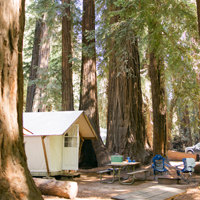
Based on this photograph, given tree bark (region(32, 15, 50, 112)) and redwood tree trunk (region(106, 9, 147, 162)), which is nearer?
redwood tree trunk (region(106, 9, 147, 162))

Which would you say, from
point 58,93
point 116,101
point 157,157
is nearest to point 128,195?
point 157,157

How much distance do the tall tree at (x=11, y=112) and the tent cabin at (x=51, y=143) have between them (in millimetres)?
4274

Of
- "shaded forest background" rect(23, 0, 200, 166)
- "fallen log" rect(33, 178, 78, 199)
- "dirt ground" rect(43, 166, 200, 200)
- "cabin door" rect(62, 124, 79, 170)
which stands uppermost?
"shaded forest background" rect(23, 0, 200, 166)

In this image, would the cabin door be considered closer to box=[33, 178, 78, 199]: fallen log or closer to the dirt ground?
the dirt ground

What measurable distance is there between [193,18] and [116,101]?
16.3ft

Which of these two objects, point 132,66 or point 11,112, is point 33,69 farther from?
point 11,112

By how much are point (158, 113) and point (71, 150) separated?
3.50 m

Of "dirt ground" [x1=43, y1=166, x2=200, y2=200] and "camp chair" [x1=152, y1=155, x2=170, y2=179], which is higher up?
"camp chair" [x1=152, y1=155, x2=170, y2=179]

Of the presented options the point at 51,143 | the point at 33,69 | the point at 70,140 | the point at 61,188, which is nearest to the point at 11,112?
the point at 61,188

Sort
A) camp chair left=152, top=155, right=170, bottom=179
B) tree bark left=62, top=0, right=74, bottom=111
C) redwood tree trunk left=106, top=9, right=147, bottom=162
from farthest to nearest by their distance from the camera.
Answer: tree bark left=62, top=0, right=74, bottom=111 < redwood tree trunk left=106, top=9, right=147, bottom=162 < camp chair left=152, top=155, right=170, bottom=179

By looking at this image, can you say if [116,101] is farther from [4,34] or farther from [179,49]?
[4,34]

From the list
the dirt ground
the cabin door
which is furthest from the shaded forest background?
the cabin door

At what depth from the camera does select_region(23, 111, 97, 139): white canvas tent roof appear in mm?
8133

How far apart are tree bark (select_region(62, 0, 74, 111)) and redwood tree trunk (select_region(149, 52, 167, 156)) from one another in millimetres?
4741
